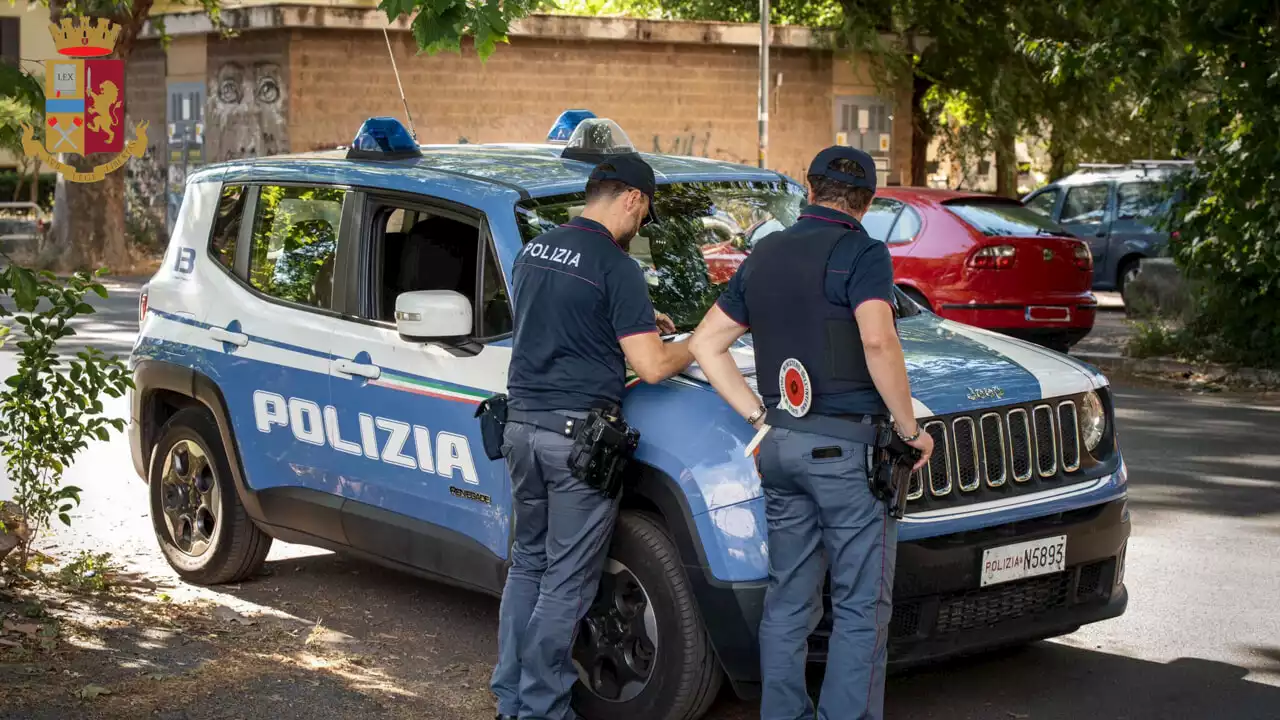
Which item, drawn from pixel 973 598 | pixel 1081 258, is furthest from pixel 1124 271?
pixel 973 598

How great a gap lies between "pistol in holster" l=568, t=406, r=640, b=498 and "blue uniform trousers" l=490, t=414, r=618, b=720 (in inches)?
2.7

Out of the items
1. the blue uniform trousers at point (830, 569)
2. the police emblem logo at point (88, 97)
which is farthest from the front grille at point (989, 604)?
the police emblem logo at point (88, 97)

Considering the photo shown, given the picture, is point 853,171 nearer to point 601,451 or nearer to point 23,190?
point 601,451

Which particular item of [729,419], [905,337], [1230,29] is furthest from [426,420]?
[1230,29]

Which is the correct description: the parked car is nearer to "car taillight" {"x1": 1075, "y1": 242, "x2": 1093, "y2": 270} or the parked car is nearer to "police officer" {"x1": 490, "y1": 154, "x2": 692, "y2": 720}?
"car taillight" {"x1": 1075, "y1": 242, "x2": 1093, "y2": 270}

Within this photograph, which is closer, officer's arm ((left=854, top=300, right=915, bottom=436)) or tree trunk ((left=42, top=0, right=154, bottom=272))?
officer's arm ((left=854, top=300, right=915, bottom=436))

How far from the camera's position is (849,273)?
467cm

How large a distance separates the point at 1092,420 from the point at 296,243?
10.4 feet

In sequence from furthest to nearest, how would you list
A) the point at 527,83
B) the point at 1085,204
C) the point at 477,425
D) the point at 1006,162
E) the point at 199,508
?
the point at 1006,162
the point at 527,83
the point at 1085,204
the point at 199,508
the point at 477,425

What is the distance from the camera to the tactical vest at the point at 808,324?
4.71 meters

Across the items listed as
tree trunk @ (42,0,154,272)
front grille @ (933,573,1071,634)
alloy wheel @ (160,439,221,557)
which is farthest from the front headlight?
tree trunk @ (42,0,154,272)

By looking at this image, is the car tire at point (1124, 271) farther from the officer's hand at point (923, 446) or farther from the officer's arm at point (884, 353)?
the officer's arm at point (884, 353)

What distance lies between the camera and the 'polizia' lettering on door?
575 cm

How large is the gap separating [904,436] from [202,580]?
147 inches
